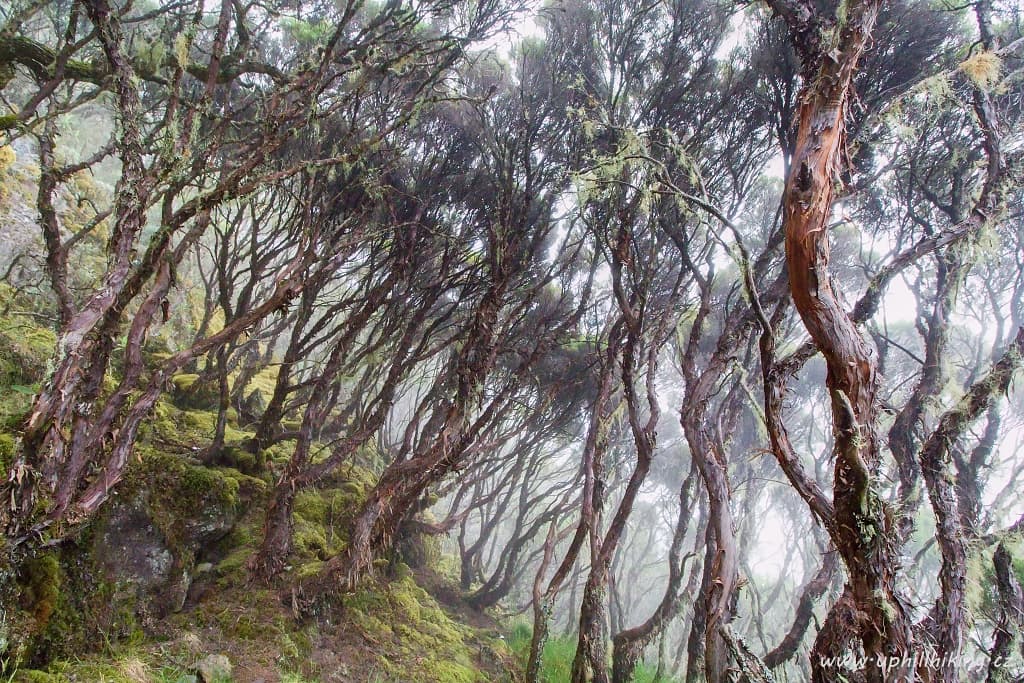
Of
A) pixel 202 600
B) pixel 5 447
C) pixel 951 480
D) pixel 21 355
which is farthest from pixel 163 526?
pixel 951 480

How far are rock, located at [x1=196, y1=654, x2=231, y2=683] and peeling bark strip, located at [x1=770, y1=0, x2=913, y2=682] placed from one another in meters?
3.91

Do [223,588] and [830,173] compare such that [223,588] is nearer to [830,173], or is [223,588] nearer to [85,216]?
[830,173]

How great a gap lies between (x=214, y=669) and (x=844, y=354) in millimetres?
4405

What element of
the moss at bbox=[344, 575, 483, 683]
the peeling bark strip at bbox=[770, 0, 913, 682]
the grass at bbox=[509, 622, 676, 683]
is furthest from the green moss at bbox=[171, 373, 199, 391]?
the peeling bark strip at bbox=[770, 0, 913, 682]

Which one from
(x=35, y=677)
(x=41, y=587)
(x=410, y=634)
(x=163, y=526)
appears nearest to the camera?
(x=35, y=677)

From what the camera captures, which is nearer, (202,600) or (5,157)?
(202,600)

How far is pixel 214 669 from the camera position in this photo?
389 cm

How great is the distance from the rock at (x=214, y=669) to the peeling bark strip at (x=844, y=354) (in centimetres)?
391

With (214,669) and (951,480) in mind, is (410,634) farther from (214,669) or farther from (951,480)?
(951,480)

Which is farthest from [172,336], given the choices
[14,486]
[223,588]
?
[14,486]

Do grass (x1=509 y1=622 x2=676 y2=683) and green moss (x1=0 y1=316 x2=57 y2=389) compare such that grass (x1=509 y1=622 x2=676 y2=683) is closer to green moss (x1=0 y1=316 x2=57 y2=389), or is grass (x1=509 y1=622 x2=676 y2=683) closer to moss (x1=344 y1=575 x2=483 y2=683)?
moss (x1=344 y1=575 x2=483 y2=683)

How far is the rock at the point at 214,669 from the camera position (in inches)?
147

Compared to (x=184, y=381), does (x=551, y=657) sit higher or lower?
lower

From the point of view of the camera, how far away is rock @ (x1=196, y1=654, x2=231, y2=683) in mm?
3734
